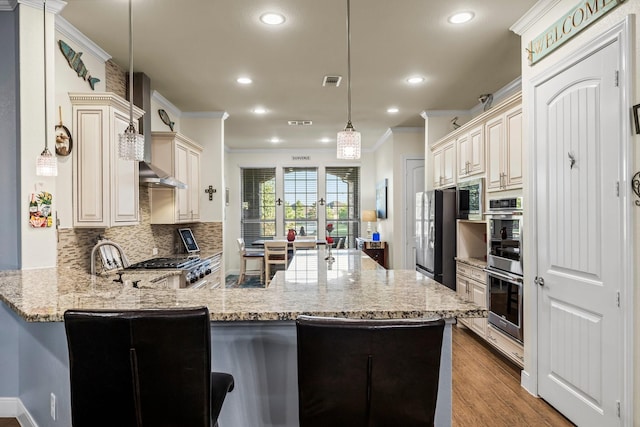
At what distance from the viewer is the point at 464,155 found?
14.6ft

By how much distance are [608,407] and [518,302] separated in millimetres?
1050

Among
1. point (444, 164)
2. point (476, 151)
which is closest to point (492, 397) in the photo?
point (476, 151)

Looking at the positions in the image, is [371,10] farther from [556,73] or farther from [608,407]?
[608,407]

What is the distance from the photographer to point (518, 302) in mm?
3123

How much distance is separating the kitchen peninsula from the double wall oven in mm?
1474

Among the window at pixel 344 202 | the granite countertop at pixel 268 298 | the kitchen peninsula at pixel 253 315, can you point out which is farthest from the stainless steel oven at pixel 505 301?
the window at pixel 344 202

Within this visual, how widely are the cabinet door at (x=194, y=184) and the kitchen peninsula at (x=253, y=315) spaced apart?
3.00 metres

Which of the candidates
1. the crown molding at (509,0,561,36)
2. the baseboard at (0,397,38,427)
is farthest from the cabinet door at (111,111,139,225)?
the crown molding at (509,0,561,36)

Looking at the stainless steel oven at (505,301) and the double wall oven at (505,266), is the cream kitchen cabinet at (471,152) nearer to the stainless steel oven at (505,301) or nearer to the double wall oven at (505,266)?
the double wall oven at (505,266)

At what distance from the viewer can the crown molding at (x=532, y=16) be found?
103 inches

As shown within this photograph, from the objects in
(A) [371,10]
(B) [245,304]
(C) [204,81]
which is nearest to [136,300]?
(B) [245,304]

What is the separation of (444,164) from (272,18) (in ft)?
9.94

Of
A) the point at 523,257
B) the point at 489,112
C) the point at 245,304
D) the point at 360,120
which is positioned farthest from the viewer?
the point at 360,120

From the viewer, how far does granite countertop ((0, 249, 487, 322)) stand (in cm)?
149
